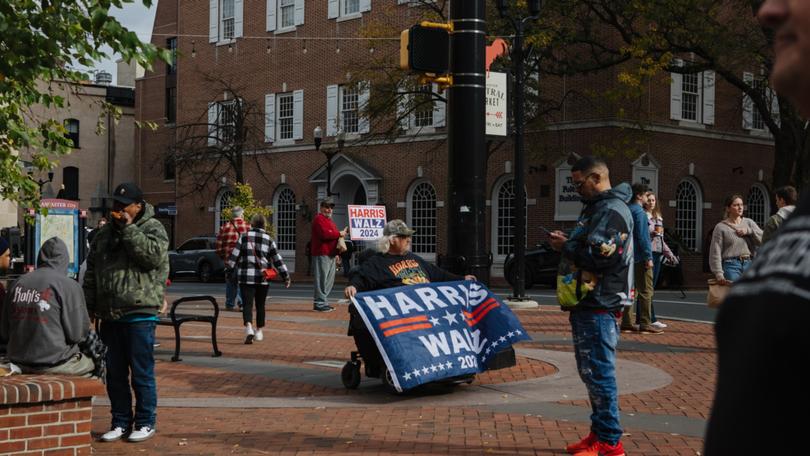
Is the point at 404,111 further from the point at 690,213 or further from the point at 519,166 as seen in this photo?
the point at 519,166

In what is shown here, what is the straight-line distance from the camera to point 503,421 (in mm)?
7863

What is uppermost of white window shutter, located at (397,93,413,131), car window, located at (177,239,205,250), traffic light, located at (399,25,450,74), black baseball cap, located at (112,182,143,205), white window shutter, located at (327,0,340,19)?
white window shutter, located at (327,0,340,19)

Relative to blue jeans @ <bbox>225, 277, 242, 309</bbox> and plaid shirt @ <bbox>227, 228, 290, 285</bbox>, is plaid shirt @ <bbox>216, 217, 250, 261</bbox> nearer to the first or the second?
blue jeans @ <bbox>225, 277, 242, 309</bbox>

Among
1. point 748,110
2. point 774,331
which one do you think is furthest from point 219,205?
Answer: point 774,331

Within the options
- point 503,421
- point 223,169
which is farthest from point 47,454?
point 223,169

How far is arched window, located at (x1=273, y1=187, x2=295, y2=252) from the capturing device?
144ft

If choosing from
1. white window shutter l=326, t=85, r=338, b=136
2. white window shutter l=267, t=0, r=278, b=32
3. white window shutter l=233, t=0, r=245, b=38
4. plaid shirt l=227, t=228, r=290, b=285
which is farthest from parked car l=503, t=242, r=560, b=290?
white window shutter l=233, t=0, r=245, b=38

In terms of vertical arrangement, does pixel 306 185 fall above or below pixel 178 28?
below

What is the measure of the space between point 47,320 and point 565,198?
2720cm

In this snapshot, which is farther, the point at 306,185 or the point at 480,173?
the point at 306,185

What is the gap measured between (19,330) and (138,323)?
32.2 inches

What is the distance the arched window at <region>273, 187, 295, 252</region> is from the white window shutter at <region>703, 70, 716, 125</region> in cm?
1738

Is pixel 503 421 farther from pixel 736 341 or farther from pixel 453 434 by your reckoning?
pixel 736 341

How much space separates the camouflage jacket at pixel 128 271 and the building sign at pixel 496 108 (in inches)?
181
